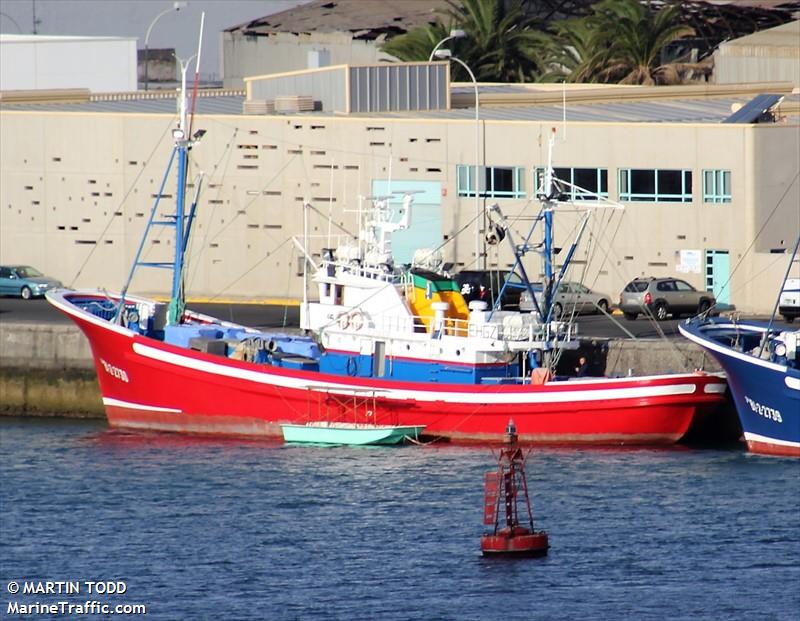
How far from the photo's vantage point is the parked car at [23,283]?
60969 mm

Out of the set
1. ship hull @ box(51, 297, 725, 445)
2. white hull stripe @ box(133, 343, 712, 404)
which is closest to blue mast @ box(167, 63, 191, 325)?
ship hull @ box(51, 297, 725, 445)

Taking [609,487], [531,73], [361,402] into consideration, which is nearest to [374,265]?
[361,402]

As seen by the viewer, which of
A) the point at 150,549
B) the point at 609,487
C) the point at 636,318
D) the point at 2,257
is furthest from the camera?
the point at 2,257

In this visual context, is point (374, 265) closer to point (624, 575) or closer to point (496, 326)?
point (496, 326)

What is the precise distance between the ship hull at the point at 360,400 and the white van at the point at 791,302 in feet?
28.1

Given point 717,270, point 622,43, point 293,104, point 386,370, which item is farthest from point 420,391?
point 622,43

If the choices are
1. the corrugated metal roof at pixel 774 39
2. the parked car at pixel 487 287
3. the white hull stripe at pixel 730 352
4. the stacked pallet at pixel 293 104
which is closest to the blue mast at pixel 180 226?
the parked car at pixel 487 287

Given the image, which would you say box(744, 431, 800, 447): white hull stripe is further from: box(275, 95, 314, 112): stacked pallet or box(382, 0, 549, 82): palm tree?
box(382, 0, 549, 82): palm tree

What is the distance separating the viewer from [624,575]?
33094 mm

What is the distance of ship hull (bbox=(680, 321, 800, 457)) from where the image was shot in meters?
42.4

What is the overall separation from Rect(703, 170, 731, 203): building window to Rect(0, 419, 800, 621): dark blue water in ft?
48.2

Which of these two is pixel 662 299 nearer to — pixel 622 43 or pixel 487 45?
pixel 622 43

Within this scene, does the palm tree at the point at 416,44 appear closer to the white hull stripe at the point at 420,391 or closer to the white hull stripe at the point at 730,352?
the white hull stripe at the point at 420,391

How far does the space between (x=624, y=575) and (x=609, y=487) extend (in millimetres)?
6321
